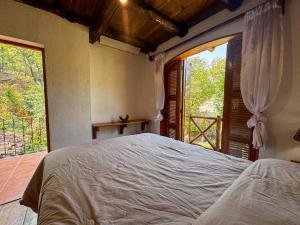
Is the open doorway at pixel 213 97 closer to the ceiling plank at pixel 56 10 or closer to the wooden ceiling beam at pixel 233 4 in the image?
the wooden ceiling beam at pixel 233 4

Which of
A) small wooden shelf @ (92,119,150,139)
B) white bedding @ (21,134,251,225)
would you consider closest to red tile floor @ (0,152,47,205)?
white bedding @ (21,134,251,225)

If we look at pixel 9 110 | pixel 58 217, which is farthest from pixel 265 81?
pixel 9 110

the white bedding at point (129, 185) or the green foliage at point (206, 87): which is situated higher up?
the green foliage at point (206, 87)

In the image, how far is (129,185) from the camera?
3.33 ft

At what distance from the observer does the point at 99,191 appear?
0.94 m

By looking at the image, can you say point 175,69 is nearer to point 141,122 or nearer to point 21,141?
point 141,122

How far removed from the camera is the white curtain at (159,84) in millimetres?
3389

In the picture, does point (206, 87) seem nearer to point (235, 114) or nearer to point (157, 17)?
point (235, 114)

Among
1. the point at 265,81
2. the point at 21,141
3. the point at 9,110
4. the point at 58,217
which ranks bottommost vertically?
the point at 21,141

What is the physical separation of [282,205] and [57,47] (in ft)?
9.63

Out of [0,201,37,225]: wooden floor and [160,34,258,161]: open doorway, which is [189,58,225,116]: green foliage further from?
[0,201,37,225]: wooden floor

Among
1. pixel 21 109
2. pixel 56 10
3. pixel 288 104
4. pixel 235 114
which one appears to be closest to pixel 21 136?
pixel 21 109

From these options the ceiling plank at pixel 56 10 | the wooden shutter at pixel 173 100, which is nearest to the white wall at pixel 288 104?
the wooden shutter at pixel 173 100

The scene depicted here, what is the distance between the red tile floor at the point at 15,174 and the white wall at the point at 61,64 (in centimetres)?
69
